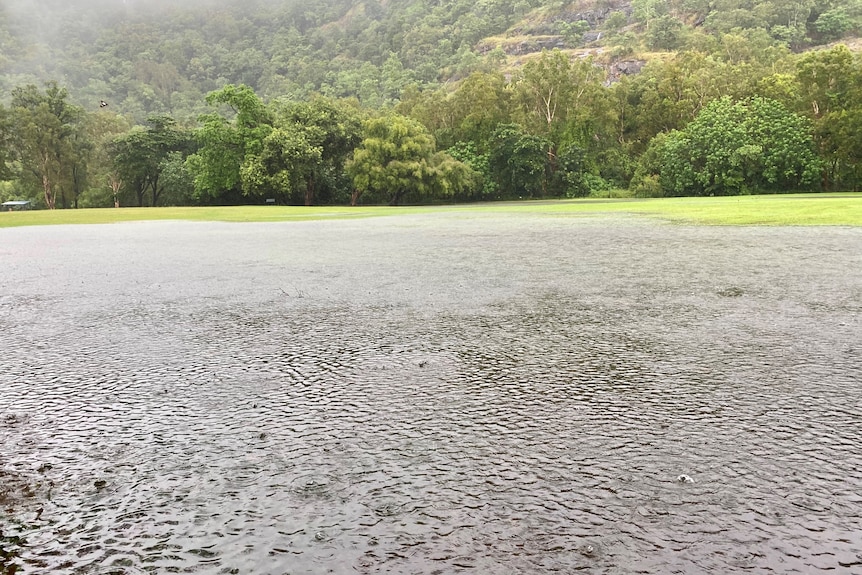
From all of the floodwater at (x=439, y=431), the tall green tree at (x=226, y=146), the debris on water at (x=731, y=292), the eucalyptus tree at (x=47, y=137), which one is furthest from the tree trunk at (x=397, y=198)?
the debris on water at (x=731, y=292)

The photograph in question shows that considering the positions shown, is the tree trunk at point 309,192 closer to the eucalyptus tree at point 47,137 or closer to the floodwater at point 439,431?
the eucalyptus tree at point 47,137

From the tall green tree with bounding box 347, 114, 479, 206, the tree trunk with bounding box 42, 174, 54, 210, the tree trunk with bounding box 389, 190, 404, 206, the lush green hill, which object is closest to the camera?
the tall green tree with bounding box 347, 114, 479, 206

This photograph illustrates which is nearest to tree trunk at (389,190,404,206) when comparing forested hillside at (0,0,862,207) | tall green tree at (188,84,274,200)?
forested hillside at (0,0,862,207)

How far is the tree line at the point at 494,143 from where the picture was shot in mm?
46500

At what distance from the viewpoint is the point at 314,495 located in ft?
8.59

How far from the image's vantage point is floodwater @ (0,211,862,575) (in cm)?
224

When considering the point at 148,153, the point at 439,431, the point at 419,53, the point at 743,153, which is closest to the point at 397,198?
the point at 743,153

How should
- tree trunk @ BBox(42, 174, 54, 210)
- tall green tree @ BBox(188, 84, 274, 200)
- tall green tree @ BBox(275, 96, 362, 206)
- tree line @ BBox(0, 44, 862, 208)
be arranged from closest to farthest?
tree line @ BBox(0, 44, 862, 208)
tall green tree @ BBox(275, 96, 362, 206)
tall green tree @ BBox(188, 84, 274, 200)
tree trunk @ BBox(42, 174, 54, 210)

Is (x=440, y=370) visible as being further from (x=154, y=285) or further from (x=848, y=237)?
(x=848, y=237)

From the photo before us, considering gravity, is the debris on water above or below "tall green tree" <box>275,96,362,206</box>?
below

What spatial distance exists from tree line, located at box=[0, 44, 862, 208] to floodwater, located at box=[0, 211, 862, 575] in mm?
44189

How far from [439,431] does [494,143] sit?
56.1 m

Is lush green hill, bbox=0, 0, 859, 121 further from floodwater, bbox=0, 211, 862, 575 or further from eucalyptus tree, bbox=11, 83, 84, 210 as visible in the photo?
floodwater, bbox=0, 211, 862, 575

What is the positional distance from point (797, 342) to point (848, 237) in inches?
375
